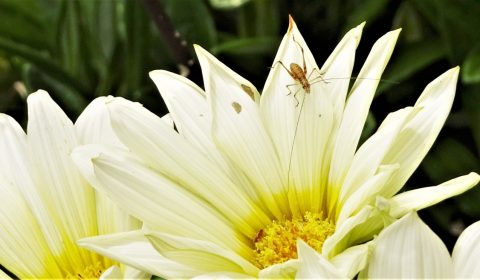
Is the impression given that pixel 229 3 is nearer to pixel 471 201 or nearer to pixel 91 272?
pixel 471 201

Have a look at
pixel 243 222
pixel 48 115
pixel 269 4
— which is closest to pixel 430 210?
pixel 269 4

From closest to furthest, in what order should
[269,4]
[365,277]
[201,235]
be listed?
[365,277] < [201,235] < [269,4]

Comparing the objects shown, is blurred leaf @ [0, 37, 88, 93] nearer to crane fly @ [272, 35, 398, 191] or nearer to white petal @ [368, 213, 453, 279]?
crane fly @ [272, 35, 398, 191]

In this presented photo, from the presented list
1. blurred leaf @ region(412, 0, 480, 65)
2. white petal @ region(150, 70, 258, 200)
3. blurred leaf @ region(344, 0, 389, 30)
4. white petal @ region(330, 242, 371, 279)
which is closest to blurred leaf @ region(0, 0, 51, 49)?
blurred leaf @ region(344, 0, 389, 30)

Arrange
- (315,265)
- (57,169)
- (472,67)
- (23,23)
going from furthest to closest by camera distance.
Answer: (23,23)
(472,67)
(57,169)
(315,265)

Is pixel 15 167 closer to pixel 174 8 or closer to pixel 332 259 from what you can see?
pixel 332 259

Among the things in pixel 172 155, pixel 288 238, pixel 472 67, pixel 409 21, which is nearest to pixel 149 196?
pixel 172 155
